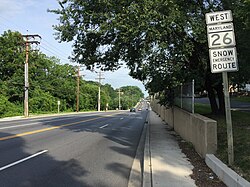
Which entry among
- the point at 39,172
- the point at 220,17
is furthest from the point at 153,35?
the point at 39,172

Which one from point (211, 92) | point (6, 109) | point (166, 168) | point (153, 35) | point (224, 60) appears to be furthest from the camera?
point (6, 109)

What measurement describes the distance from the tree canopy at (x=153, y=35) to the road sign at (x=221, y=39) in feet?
9.51

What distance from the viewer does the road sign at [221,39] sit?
739 cm

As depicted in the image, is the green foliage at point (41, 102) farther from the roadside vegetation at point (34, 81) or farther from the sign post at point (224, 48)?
the sign post at point (224, 48)

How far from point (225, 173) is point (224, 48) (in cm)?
270

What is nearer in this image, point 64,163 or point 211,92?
point 64,163

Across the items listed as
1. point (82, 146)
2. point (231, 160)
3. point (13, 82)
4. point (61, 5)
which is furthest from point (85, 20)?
point (13, 82)

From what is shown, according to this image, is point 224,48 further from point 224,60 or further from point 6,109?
point 6,109

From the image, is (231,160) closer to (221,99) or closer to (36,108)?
(221,99)

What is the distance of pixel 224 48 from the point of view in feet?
24.2

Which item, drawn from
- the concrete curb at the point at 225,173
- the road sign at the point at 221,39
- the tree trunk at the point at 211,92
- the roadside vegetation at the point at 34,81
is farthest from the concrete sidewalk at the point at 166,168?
the roadside vegetation at the point at 34,81

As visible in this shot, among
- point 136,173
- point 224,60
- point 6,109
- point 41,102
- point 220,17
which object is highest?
point 220,17

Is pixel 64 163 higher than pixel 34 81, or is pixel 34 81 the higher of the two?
pixel 34 81

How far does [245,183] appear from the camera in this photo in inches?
213
